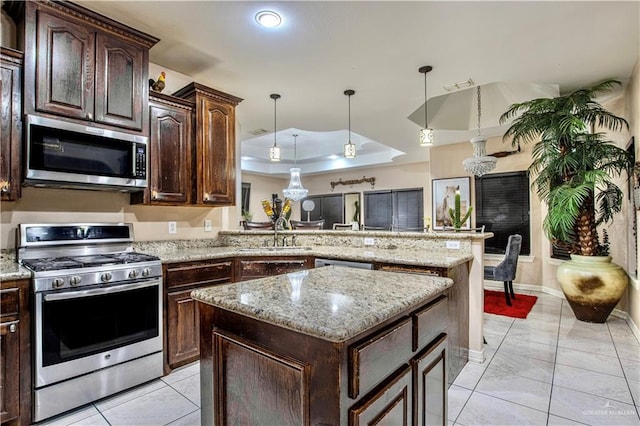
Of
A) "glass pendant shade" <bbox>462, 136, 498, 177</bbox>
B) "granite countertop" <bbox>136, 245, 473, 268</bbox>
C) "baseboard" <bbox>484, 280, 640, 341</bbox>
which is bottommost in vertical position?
"baseboard" <bbox>484, 280, 640, 341</bbox>

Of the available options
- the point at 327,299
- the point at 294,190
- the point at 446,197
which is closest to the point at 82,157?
the point at 327,299

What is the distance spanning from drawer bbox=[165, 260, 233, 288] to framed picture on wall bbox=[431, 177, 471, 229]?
4.41m

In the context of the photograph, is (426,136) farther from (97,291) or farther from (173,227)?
(97,291)

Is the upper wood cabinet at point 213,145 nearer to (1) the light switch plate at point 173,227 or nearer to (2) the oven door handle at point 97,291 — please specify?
(1) the light switch plate at point 173,227

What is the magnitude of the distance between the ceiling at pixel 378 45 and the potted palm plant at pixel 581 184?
0.35m

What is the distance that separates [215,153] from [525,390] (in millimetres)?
3174

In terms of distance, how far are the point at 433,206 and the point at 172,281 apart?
17.0 ft

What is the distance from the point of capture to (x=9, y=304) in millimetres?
1764

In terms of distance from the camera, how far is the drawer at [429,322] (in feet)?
3.92

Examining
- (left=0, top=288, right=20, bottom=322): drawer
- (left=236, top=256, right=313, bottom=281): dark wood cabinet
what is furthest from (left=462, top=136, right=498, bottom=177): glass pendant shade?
(left=0, top=288, right=20, bottom=322): drawer

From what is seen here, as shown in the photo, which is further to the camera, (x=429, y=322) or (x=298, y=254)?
(x=298, y=254)

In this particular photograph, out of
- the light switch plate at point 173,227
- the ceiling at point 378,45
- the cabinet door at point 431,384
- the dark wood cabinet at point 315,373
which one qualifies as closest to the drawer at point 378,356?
the dark wood cabinet at point 315,373

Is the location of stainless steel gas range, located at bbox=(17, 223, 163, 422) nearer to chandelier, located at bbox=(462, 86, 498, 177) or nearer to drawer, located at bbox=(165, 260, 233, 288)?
drawer, located at bbox=(165, 260, 233, 288)

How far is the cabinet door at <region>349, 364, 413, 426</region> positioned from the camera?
0.89 meters
